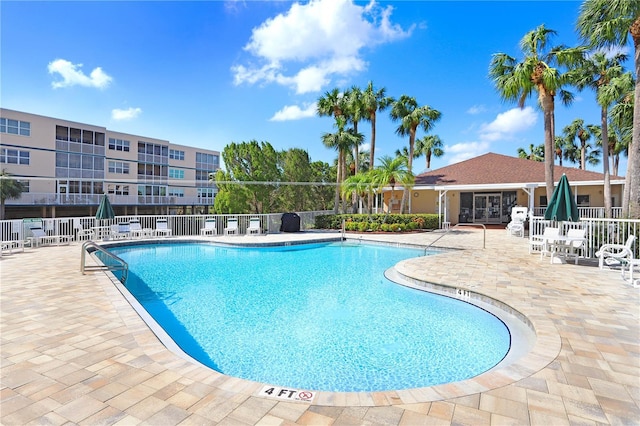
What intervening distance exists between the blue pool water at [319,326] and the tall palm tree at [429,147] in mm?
30180

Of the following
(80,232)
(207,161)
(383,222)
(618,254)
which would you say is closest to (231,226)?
(80,232)

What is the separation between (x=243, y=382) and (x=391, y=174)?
1734 centimetres

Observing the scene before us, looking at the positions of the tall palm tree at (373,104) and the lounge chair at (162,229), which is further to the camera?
the tall palm tree at (373,104)

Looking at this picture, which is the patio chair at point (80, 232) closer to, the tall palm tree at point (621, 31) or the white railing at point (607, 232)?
the white railing at point (607, 232)

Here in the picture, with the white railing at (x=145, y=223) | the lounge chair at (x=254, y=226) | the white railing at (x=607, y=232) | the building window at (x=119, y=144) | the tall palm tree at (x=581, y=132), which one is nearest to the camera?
the white railing at (x=607, y=232)

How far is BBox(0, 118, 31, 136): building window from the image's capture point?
2881 centimetres

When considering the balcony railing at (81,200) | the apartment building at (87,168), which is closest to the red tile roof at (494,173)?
the apartment building at (87,168)

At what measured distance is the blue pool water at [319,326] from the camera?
13.1 ft

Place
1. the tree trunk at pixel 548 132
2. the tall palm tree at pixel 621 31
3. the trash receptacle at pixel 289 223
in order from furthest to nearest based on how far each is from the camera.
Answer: the trash receptacle at pixel 289 223
the tree trunk at pixel 548 132
the tall palm tree at pixel 621 31

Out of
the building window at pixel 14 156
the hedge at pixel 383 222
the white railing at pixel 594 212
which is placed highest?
the building window at pixel 14 156

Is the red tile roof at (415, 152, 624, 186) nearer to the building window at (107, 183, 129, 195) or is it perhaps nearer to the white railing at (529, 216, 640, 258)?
the white railing at (529, 216, 640, 258)

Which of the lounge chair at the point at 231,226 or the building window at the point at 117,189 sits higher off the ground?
the building window at the point at 117,189

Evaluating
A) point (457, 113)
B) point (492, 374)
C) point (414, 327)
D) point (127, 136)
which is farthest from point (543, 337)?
point (127, 136)

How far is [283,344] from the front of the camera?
15.7 feet
